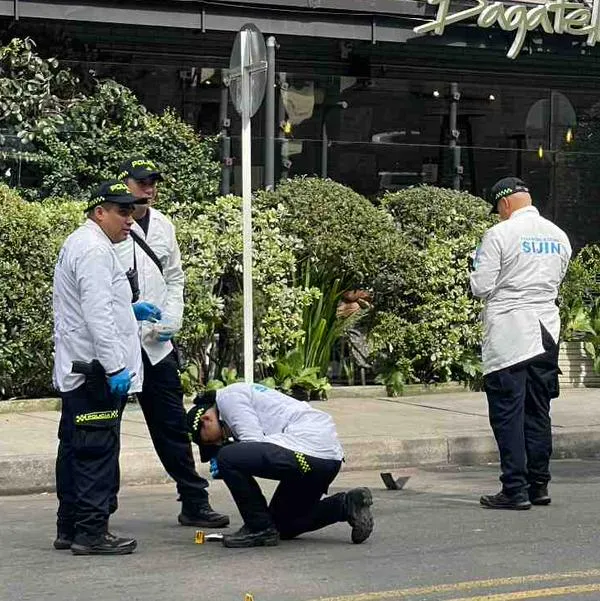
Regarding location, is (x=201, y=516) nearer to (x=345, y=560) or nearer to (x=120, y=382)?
(x=345, y=560)

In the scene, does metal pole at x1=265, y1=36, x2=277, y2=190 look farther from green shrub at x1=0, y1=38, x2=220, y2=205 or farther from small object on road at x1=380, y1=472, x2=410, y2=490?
small object on road at x1=380, y1=472, x2=410, y2=490

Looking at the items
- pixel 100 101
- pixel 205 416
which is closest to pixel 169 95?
pixel 100 101

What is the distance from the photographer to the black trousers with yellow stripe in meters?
7.19

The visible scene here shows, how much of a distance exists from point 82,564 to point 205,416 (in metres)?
0.92

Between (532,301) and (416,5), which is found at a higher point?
(416,5)

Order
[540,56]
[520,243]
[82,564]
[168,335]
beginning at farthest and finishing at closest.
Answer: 1. [540,56]
2. [520,243]
3. [168,335]
4. [82,564]

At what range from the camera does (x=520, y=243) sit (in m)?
8.43

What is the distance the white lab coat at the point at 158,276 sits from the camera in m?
7.77

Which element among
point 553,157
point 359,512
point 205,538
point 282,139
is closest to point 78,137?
point 282,139

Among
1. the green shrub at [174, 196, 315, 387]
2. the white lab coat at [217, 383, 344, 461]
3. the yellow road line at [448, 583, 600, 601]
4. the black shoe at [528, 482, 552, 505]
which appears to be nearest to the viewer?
the yellow road line at [448, 583, 600, 601]

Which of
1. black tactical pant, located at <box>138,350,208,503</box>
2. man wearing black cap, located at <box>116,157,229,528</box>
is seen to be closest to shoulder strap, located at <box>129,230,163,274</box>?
man wearing black cap, located at <box>116,157,229,528</box>

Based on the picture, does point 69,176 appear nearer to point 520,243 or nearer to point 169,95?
point 169,95

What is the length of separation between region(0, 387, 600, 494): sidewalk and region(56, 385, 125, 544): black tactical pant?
2.29 m

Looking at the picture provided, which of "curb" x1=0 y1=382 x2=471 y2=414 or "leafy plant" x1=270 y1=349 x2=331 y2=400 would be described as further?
"curb" x1=0 y1=382 x2=471 y2=414
